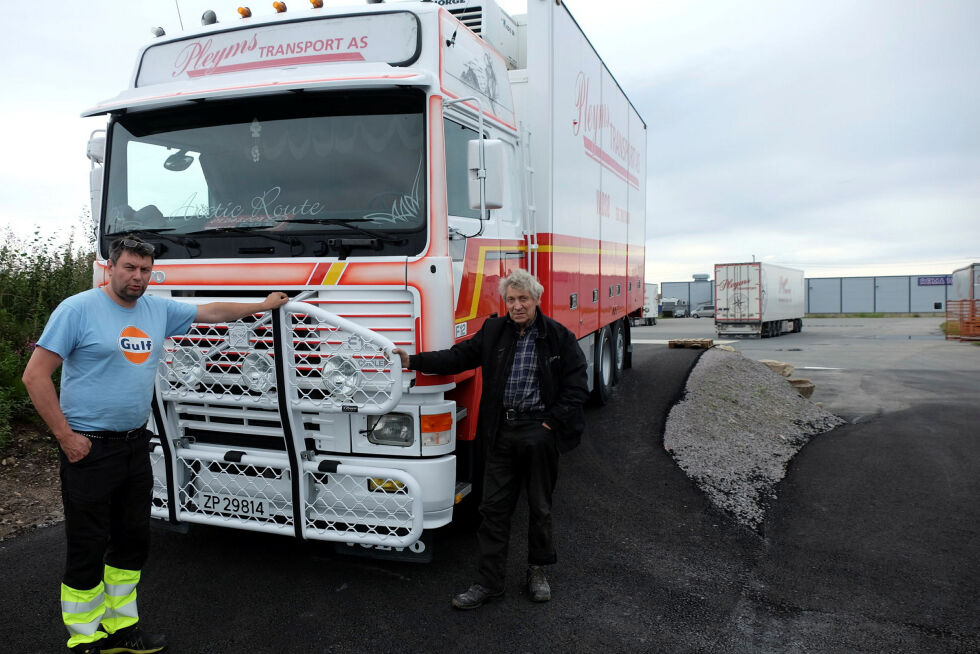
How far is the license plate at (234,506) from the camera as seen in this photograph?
4.02m

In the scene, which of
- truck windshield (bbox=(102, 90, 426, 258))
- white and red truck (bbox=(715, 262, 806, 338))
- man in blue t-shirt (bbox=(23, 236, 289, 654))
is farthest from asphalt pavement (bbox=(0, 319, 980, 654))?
white and red truck (bbox=(715, 262, 806, 338))

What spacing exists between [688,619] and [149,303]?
3.29 meters

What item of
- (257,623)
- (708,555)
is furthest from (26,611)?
(708,555)

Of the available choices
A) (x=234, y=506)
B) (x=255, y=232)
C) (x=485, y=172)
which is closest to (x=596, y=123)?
(x=485, y=172)

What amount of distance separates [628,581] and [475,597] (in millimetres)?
1011

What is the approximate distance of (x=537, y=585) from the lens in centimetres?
400

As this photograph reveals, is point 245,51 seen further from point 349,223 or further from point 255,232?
point 349,223

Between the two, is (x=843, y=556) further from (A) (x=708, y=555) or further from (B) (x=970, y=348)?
(B) (x=970, y=348)

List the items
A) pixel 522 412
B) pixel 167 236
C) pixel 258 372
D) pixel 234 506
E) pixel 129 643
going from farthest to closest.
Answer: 1. pixel 167 236
2. pixel 234 506
3. pixel 522 412
4. pixel 258 372
5. pixel 129 643

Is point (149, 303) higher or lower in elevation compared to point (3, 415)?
higher

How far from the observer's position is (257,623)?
368cm

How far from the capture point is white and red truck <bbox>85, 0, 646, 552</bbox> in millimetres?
3799

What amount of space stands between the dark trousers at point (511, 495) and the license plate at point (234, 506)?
4.26ft

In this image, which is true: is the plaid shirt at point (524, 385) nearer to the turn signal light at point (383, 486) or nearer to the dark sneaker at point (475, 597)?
the turn signal light at point (383, 486)
